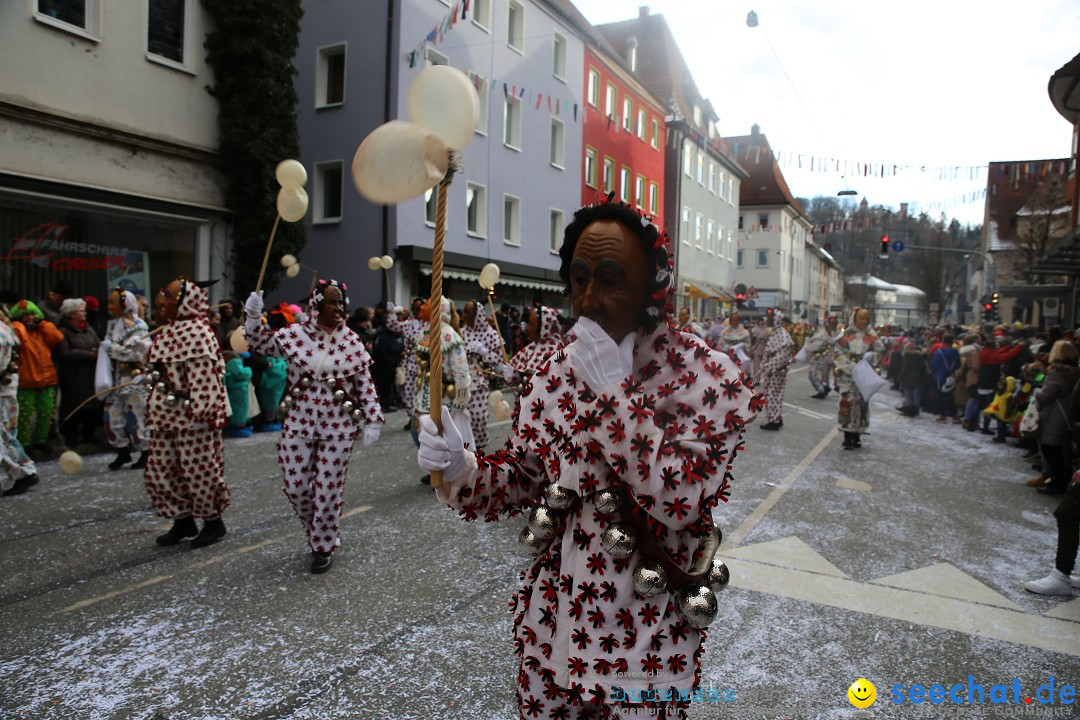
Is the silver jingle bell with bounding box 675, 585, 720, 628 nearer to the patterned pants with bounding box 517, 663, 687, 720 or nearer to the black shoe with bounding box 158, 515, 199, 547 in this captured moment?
the patterned pants with bounding box 517, 663, 687, 720

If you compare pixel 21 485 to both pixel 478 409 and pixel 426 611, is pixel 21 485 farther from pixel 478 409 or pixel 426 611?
Answer: pixel 426 611

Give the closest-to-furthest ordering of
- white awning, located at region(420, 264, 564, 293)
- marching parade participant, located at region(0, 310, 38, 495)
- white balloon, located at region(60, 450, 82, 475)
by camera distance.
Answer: white balloon, located at region(60, 450, 82, 475)
marching parade participant, located at region(0, 310, 38, 495)
white awning, located at region(420, 264, 564, 293)

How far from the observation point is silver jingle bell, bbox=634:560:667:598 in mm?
1775

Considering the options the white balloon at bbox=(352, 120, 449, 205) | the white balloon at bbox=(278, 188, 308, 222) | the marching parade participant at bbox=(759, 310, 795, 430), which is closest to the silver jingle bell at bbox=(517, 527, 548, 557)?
the white balloon at bbox=(352, 120, 449, 205)

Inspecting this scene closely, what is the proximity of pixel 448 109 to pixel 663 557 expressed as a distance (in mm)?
1317

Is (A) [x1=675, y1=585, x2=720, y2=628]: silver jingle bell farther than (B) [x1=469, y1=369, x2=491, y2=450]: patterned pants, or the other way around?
(B) [x1=469, y1=369, x2=491, y2=450]: patterned pants

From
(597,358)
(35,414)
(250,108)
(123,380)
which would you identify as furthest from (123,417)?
(250,108)

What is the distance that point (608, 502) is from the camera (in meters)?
1.76

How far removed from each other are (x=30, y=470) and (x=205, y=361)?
3.17 metres

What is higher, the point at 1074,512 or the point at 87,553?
the point at 1074,512

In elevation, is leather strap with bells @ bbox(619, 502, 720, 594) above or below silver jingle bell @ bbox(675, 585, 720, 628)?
above

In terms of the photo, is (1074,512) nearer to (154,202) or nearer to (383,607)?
(383,607)

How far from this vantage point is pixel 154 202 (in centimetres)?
1346

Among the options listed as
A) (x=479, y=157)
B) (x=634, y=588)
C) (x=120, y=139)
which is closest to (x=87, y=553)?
(x=634, y=588)
